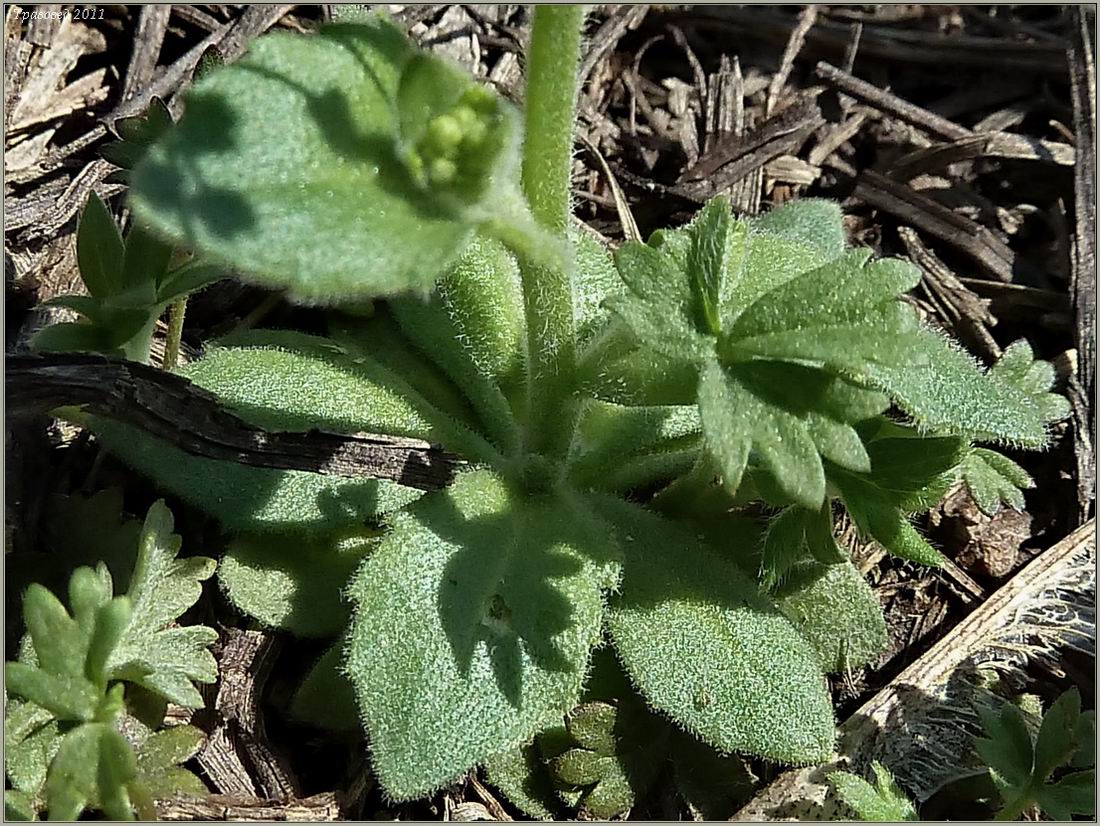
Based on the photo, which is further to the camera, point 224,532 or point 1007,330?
point 1007,330

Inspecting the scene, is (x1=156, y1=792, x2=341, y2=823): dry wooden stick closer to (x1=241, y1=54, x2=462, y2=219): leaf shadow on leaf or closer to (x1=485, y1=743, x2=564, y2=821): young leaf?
(x1=485, y1=743, x2=564, y2=821): young leaf

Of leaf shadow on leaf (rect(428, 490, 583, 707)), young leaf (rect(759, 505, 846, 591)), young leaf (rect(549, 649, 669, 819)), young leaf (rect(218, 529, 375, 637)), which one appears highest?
young leaf (rect(759, 505, 846, 591))

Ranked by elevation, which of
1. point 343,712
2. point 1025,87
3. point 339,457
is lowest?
point 343,712

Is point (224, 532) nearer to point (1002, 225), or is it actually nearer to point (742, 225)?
point (742, 225)

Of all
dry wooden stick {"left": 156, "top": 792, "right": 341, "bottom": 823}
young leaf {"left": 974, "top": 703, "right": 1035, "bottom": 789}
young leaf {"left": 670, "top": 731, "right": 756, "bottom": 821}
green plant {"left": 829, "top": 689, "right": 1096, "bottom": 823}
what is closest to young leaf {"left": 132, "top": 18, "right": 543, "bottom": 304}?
dry wooden stick {"left": 156, "top": 792, "right": 341, "bottom": 823}

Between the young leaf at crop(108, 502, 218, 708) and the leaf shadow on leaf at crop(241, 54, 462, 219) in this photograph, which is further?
the young leaf at crop(108, 502, 218, 708)

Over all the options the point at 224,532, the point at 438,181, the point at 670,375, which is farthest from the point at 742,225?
the point at 224,532

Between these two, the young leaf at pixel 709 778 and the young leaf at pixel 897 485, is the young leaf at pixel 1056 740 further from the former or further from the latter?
the young leaf at pixel 709 778
